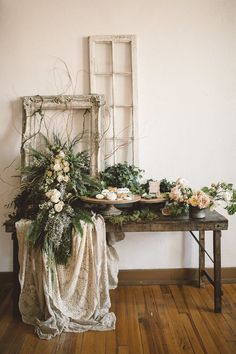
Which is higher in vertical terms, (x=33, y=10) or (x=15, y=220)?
(x=33, y=10)

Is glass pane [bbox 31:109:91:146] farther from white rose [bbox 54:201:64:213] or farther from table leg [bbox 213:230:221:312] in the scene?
table leg [bbox 213:230:221:312]

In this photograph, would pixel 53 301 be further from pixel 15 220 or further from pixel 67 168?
pixel 67 168

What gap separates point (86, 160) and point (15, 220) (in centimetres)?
78

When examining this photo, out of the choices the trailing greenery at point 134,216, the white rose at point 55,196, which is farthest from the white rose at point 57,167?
the trailing greenery at point 134,216

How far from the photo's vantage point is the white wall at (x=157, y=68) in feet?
9.44

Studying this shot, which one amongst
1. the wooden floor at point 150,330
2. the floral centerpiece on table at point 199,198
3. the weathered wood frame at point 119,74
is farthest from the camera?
the weathered wood frame at point 119,74

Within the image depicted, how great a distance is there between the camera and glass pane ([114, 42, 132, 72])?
2.91 meters

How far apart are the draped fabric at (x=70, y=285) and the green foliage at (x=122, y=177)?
45 cm

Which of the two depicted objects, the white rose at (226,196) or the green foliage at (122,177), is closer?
the white rose at (226,196)

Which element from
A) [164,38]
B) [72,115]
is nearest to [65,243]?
[72,115]

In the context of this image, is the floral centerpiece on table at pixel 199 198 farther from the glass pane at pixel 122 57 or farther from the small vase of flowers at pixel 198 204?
the glass pane at pixel 122 57

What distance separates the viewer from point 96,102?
2.82m

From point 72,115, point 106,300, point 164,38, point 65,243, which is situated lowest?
point 106,300

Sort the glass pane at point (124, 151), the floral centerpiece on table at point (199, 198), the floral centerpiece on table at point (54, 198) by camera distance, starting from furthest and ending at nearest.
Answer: the glass pane at point (124, 151), the floral centerpiece on table at point (199, 198), the floral centerpiece on table at point (54, 198)
